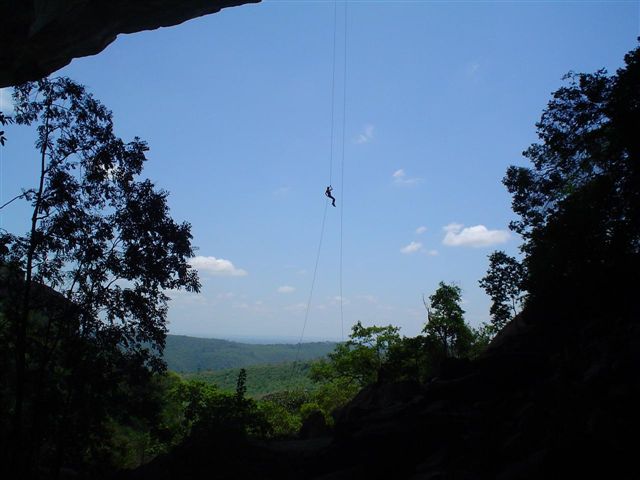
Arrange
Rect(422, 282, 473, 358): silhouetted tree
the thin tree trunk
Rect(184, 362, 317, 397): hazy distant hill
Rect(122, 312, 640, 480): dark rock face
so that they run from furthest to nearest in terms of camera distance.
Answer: Rect(184, 362, 317, 397): hazy distant hill < Rect(422, 282, 473, 358): silhouetted tree < the thin tree trunk < Rect(122, 312, 640, 480): dark rock face

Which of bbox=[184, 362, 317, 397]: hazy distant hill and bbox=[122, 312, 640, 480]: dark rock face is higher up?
bbox=[122, 312, 640, 480]: dark rock face

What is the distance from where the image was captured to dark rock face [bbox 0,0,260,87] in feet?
43.2

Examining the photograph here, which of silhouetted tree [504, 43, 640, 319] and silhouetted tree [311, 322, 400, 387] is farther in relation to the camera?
silhouetted tree [311, 322, 400, 387]

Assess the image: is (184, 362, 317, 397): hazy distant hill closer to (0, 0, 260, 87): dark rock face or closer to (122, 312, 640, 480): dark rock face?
(122, 312, 640, 480): dark rock face

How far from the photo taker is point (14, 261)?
12.5 metres

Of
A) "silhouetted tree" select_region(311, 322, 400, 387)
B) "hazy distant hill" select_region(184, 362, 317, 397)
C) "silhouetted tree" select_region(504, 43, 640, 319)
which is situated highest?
"silhouetted tree" select_region(504, 43, 640, 319)

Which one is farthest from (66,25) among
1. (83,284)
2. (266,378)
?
(266,378)

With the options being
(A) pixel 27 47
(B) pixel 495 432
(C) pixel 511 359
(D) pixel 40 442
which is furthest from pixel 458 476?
(A) pixel 27 47

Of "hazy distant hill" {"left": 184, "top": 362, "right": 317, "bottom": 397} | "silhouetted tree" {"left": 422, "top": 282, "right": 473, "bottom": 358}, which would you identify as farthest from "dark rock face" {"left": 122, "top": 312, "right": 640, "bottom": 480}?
"hazy distant hill" {"left": 184, "top": 362, "right": 317, "bottom": 397}

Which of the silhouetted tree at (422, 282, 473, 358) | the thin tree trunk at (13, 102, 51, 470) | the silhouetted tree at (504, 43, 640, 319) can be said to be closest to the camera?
the thin tree trunk at (13, 102, 51, 470)

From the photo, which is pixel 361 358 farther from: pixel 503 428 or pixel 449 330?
pixel 503 428

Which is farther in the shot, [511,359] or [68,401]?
[511,359]

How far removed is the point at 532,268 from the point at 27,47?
24735 mm

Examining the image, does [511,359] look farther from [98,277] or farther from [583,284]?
[98,277]
